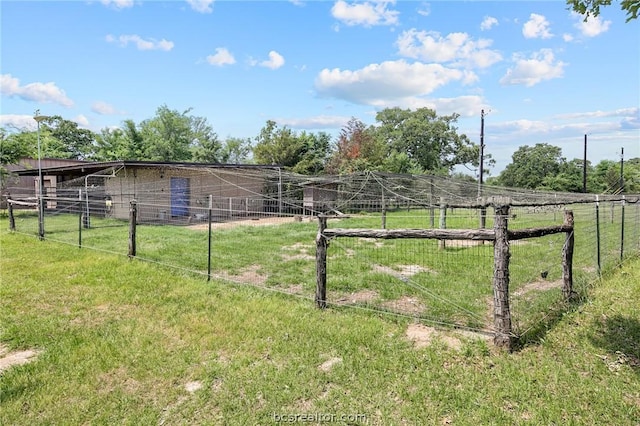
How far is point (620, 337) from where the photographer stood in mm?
3549

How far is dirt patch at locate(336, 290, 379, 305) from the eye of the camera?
4.77 m

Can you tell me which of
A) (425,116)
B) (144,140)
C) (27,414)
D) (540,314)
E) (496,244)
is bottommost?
(27,414)

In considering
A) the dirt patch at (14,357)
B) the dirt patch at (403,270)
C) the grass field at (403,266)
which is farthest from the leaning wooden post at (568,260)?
the dirt patch at (14,357)

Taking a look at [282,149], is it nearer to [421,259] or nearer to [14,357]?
[421,259]

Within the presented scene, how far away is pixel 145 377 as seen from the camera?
9.94 ft

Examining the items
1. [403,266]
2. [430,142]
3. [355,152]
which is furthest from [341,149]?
[403,266]

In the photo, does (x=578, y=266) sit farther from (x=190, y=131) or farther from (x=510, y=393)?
(x=190, y=131)

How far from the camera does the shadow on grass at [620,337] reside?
3.20 m

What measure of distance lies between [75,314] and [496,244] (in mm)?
4575

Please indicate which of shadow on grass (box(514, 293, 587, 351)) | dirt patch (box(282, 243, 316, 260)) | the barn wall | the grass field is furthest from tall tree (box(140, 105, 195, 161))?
shadow on grass (box(514, 293, 587, 351))

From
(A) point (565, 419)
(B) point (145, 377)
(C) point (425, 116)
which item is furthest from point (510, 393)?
(C) point (425, 116)

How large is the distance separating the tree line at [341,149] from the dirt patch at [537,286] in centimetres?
2052

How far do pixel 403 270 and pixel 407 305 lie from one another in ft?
5.78

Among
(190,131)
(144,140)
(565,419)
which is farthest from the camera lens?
(190,131)
